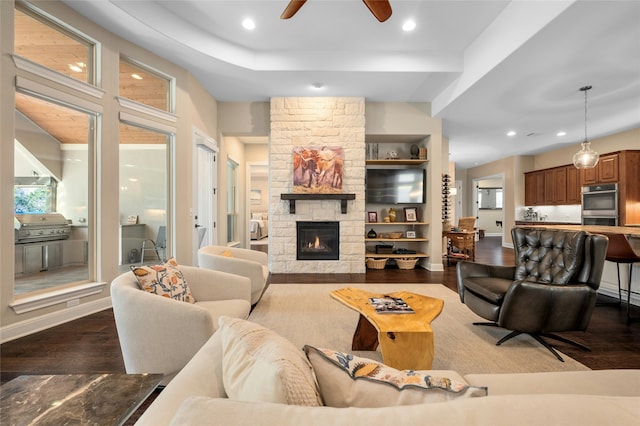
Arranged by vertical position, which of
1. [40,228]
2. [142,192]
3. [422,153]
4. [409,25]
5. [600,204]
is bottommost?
[40,228]

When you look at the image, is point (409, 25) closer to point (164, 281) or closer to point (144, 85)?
point (144, 85)

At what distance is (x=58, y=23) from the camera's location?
9.18 ft

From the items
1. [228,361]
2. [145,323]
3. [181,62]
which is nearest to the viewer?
[228,361]

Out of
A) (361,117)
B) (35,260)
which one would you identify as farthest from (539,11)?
(35,260)

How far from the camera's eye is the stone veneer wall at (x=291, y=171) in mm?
4863

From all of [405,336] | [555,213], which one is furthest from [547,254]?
[555,213]

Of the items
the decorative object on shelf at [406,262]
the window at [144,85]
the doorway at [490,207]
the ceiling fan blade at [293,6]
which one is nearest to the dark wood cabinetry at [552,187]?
the doorway at [490,207]

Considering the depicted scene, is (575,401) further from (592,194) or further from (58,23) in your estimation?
(592,194)

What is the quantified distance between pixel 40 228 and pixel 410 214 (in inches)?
213

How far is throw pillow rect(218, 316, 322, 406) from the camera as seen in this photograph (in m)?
0.61

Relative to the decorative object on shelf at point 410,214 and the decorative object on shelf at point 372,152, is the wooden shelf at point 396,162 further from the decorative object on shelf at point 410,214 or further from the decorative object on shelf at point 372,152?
the decorative object on shelf at point 410,214

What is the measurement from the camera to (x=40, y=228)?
2871 mm

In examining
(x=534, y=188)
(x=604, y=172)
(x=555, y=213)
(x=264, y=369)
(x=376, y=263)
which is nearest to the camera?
(x=264, y=369)

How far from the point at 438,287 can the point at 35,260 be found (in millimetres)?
4727
